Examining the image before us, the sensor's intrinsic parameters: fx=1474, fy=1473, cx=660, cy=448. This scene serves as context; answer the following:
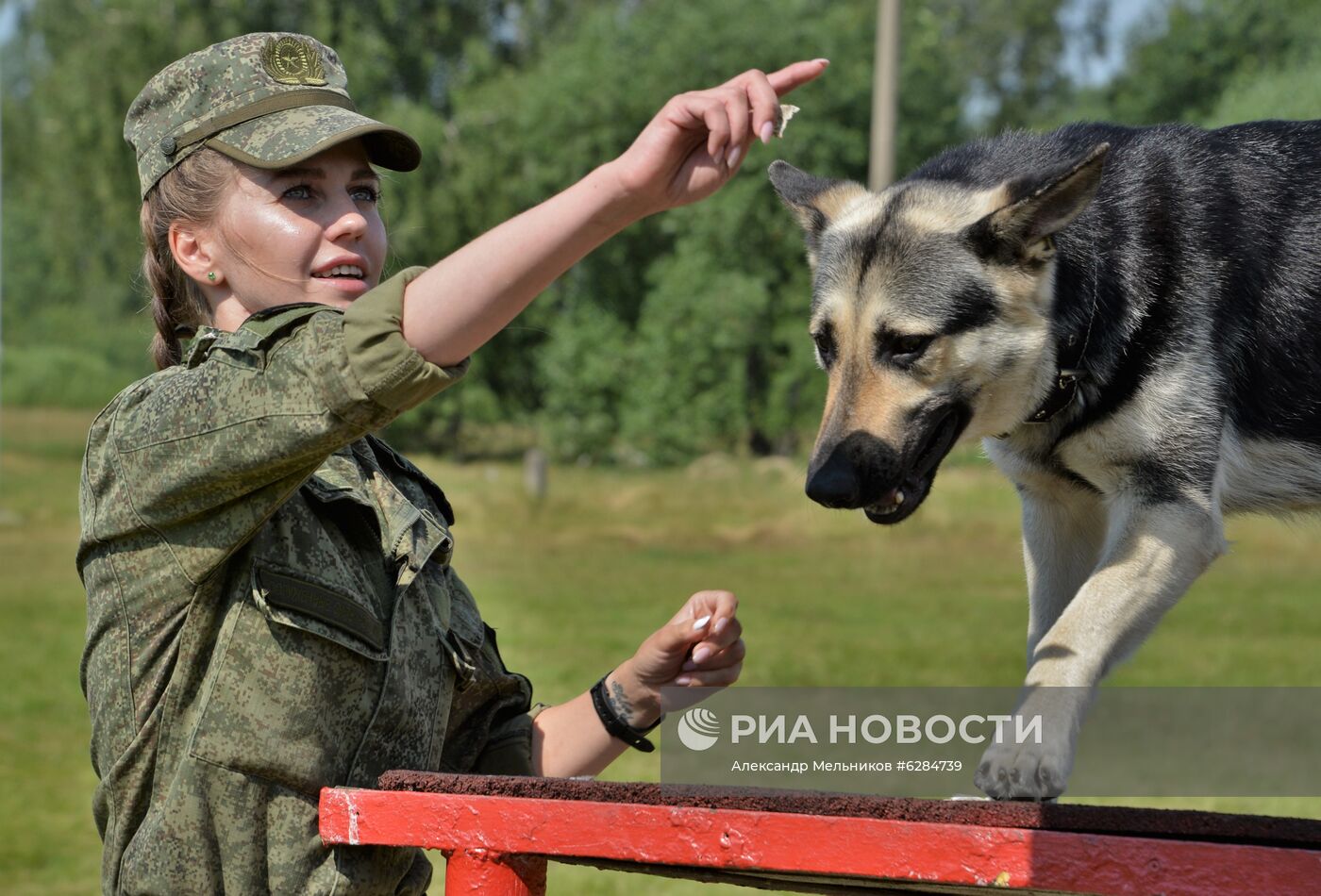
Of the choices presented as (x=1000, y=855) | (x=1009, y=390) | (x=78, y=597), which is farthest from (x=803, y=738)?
(x=78, y=597)

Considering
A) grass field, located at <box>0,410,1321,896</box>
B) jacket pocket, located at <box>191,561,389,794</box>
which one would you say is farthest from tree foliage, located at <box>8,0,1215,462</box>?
jacket pocket, located at <box>191,561,389,794</box>

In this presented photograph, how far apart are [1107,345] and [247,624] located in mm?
1772

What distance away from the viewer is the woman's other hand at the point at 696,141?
2.22 metres

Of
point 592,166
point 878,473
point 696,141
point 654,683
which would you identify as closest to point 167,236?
point 696,141

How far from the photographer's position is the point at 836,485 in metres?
2.78

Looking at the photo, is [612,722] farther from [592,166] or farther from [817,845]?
[592,166]

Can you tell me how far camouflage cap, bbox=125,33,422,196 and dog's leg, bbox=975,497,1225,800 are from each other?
163 cm

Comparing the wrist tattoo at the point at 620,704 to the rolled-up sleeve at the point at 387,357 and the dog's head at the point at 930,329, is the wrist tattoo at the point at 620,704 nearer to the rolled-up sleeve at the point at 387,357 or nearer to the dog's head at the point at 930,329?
the dog's head at the point at 930,329

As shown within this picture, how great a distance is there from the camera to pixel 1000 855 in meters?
2.11

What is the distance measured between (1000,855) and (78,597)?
54.3ft

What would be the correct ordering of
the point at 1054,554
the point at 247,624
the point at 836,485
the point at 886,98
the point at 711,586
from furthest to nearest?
the point at 886,98 → the point at 711,586 → the point at 1054,554 → the point at 836,485 → the point at 247,624

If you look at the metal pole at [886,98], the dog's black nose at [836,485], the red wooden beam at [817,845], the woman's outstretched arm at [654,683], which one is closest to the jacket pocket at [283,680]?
the red wooden beam at [817,845]

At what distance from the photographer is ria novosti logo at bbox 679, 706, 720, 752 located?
2.87 metres

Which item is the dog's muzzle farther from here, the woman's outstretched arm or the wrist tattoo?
the wrist tattoo
